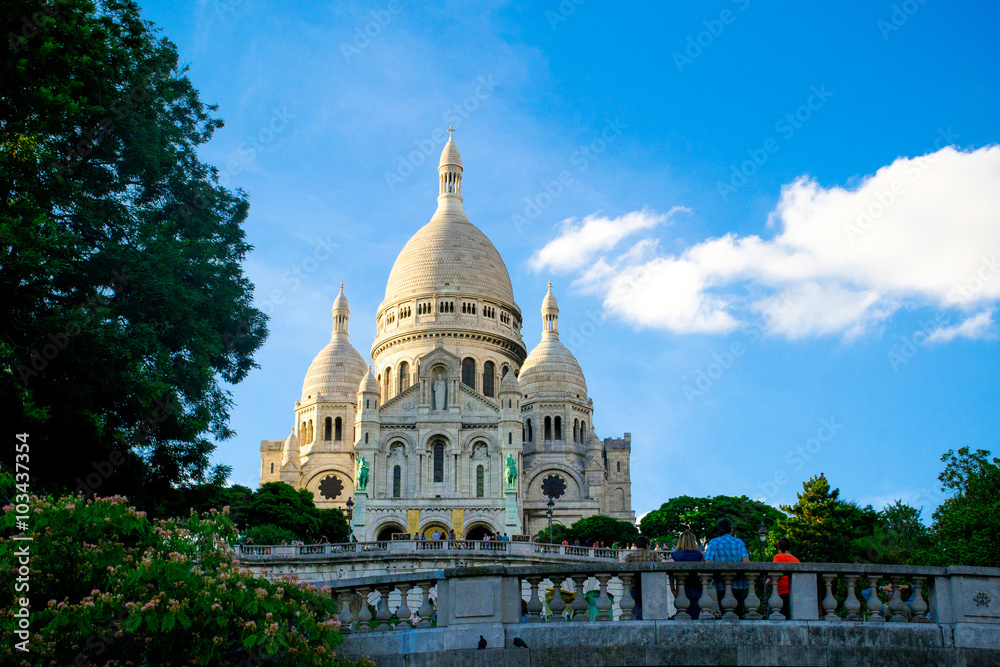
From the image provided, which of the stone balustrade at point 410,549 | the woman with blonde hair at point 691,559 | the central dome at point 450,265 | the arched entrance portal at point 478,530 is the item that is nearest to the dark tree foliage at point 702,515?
the arched entrance portal at point 478,530

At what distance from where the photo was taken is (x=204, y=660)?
1149cm

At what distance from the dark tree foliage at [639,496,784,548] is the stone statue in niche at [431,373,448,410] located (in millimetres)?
15537

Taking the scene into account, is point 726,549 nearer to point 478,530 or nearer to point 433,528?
point 433,528

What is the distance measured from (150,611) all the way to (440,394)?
6252cm

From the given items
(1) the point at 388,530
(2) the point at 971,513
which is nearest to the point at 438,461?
(1) the point at 388,530

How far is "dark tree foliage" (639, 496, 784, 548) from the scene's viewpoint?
66.6 meters

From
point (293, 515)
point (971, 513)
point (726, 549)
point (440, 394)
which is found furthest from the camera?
point (440, 394)

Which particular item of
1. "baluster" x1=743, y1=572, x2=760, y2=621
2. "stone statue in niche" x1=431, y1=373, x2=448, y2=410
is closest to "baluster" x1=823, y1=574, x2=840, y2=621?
"baluster" x1=743, y1=572, x2=760, y2=621

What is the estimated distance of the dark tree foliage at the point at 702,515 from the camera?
66.6 metres

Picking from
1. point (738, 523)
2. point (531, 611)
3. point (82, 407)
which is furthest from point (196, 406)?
point (738, 523)

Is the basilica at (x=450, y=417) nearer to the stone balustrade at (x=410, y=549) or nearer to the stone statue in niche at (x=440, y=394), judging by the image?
the stone statue in niche at (x=440, y=394)

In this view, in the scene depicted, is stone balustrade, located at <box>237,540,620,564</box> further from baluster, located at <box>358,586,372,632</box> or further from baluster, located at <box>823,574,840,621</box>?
baluster, located at <box>823,574,840,621</box>

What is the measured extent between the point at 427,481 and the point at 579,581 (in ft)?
197

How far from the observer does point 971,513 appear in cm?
3334
